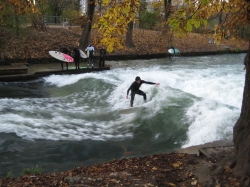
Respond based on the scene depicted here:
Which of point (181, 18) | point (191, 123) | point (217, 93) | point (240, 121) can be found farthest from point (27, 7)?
point (217, 93)

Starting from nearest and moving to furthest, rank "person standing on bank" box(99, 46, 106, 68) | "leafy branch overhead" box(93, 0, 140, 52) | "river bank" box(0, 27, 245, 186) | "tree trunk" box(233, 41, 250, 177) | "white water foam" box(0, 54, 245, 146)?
"tree trunk" box(233, 41, 250, 177) < "river bank" box(0, 27, 245, 186) < "leafy branch overhead" box(93, 0, 140, 52) < "white water foam" box(0, 54, 245, 146) < "person standing on bank" box(99, 46, 106, 68)

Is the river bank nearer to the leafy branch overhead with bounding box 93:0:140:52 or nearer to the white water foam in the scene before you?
the leafy branch overhead with bounding box 93:0:140:52

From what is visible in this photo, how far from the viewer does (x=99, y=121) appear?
36.0 ft

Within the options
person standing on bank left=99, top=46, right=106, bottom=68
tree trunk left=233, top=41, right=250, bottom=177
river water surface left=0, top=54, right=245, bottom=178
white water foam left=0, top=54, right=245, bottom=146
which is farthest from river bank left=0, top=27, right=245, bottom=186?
person standing on bank left=99, top=46, right=106, bottom=68

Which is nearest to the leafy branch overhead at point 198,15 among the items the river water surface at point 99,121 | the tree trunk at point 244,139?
the tree trunk at point 244,139

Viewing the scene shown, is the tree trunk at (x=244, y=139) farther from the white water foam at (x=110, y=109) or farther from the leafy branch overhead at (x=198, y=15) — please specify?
the white water foam at (x=110, y=109)

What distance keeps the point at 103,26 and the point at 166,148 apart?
191 inches

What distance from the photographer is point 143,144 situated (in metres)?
8.66

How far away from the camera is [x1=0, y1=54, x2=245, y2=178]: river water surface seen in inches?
309

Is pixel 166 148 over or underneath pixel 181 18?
underneath

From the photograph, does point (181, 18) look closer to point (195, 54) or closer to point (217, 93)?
point (217, 93)

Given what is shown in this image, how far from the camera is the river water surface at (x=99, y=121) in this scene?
784 cm

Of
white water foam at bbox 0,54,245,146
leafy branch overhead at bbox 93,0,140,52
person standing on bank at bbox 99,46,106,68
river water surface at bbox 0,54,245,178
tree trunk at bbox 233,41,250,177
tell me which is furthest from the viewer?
person standing on bank at bbox 99,46,106,68

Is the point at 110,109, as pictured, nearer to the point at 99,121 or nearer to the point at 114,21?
the point at 99,121
